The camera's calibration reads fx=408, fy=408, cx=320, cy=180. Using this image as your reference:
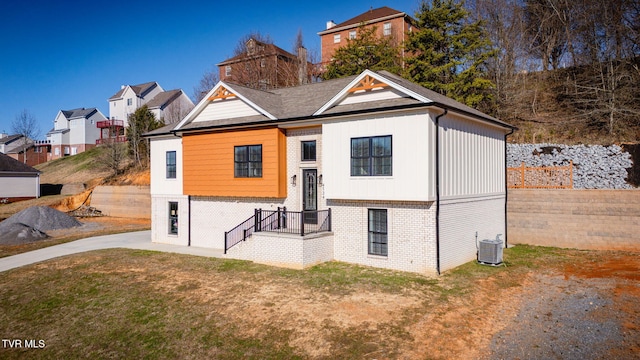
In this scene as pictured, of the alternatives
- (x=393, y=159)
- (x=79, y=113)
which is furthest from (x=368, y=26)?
(x=79, y=113)

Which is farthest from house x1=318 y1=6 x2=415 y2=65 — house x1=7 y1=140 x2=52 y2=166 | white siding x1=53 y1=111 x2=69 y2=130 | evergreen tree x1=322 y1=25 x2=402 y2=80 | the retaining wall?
house x1=7 y1=140 x2=52 y2=166

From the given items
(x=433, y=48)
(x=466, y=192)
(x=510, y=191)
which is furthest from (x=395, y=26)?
(x=466, y=192)

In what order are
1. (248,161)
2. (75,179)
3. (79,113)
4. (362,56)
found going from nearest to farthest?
1. (248,161)
2. (362,56)
3. (75,179)
4. (79,113)

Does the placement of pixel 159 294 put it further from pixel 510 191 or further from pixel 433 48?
pixel 433 48

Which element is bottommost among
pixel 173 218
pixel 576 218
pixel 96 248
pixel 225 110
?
pixel 96 248

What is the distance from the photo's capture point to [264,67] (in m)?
45.9

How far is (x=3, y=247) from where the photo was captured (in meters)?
22.6

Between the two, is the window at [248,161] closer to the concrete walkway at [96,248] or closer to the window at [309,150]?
the window at [309,150]

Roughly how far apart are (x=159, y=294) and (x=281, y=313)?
4.65 meters

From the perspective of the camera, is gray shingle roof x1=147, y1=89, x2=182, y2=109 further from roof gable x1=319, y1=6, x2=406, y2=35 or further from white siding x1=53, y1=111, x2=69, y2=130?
roof gable x1=319, y1=6, x2=406, y2=35

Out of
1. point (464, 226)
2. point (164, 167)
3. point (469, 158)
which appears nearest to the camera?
point (464, 226)

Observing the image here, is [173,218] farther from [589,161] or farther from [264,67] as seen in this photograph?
[264,67]

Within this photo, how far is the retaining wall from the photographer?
1394 inches

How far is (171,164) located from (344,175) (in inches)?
427
